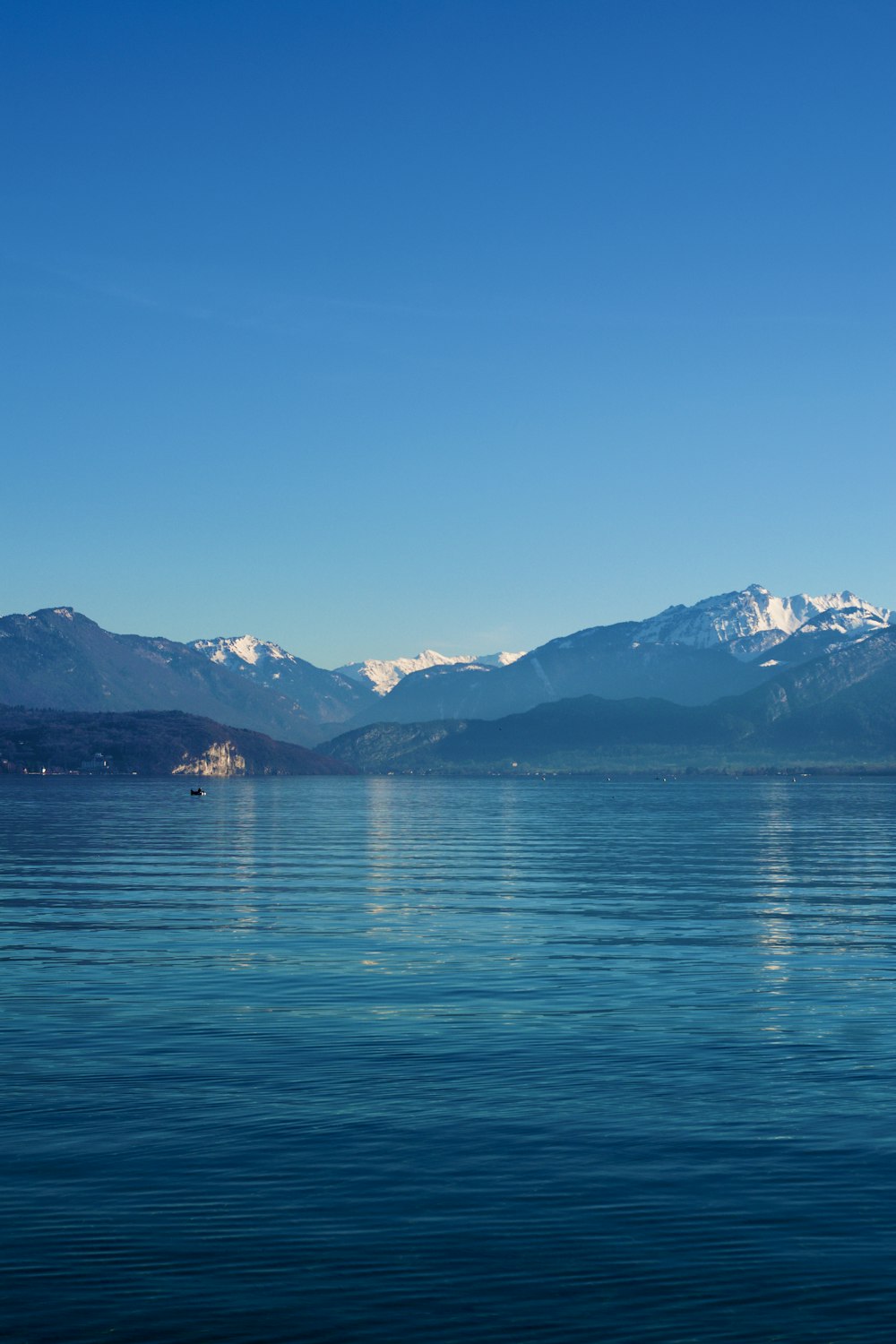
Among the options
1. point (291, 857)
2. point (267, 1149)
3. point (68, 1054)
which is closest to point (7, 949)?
point (68, 1054)

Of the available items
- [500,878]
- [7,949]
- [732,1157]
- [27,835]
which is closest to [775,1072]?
[732,1157]

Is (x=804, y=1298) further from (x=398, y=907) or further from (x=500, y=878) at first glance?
(x=500, y=878)

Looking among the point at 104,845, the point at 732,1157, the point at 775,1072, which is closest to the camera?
the point at 732,1157

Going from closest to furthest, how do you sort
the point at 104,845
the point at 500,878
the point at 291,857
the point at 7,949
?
the point at 7,949 < the point at 500,878 < the point at 291,857 < the point at 104,845

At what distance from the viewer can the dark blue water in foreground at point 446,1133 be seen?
819 inches

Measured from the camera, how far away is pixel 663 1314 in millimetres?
20344

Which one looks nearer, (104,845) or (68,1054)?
(68,1054)

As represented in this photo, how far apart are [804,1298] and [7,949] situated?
4488 cm

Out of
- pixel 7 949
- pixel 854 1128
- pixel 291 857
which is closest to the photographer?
pixel 854 1128

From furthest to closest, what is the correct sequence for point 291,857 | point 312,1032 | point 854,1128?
point 291,857 < point 312,1032 < point 854,1128

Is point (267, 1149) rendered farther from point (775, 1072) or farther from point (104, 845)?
point (104, 845)

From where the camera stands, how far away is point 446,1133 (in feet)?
96.9

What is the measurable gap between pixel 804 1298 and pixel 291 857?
108711mm

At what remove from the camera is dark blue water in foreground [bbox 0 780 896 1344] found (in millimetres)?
20812
